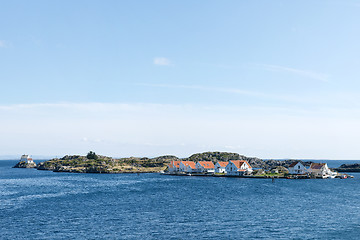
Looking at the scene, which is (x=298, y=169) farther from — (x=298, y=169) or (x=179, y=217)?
(x=179, y=217)

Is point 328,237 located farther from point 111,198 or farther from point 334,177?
point 334,177

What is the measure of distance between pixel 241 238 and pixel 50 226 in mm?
33446

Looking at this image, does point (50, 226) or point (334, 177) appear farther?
point (334, 177)

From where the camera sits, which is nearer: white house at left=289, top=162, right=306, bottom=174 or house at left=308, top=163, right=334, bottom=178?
house at left=308, top=163, right=334, bottom=178

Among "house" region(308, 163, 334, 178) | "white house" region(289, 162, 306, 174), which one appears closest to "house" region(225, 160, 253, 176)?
"white house" region(289, 162, 306, 174)

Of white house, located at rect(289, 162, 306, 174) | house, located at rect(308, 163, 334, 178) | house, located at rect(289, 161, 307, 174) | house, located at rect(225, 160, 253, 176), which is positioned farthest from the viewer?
house, located at rect(225, 160, 253, 176)

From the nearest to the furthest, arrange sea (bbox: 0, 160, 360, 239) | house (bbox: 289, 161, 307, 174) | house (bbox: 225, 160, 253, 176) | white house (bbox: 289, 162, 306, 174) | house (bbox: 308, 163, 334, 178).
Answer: sea (bbox: 0, 160, 360, 239), house (bbox: 308, 163, 334, 178), house (bbox: 289, 161, 307, 174), white house (bbox: 289, 162, 306, 174), house (bbox: 225, 160, 253, 176)

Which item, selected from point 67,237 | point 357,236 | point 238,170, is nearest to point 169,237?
point 67,237

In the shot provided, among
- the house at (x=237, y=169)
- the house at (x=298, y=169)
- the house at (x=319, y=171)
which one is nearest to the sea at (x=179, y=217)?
the house at (x=319, y=171)

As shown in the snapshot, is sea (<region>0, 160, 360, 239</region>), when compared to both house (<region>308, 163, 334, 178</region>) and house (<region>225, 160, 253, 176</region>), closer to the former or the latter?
house (<region>308, 163, 334, 178</region>)

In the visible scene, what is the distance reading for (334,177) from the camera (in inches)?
6993

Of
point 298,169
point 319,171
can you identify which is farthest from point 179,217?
point 319,171

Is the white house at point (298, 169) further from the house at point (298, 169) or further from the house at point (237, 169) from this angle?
the house at point (237, 169)

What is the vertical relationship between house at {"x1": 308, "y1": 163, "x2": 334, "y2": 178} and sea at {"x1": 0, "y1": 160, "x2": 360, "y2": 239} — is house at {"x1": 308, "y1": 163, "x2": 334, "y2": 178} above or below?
above
